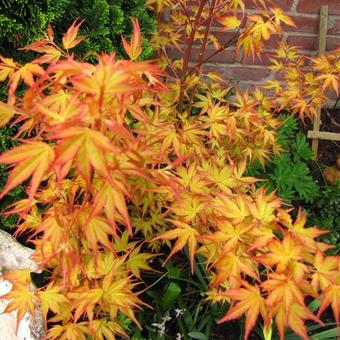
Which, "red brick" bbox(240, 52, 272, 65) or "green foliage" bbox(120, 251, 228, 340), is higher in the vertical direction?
"red brick" bbox(240, 52, 272, 65)

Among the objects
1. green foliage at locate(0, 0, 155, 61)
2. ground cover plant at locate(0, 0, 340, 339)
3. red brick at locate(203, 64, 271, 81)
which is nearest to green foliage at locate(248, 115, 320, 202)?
red brick at locate(203, 64, 271, 81)

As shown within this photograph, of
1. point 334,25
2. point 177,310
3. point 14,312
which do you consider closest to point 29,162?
point 14,312

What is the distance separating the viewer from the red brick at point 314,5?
234cm

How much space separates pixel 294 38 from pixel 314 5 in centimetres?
18

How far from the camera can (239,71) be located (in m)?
2.56

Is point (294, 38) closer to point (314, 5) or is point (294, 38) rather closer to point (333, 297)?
point (314, 5)

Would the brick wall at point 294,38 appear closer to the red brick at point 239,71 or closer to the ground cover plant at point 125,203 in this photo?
the red brick at point 239,71

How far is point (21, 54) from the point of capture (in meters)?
1.70

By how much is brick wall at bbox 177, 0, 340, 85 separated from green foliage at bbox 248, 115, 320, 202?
0.41 meters

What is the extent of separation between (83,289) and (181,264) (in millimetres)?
726

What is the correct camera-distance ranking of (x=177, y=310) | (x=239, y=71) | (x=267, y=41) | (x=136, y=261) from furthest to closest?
(x=239, y=71) < (x=267, y=41) < (x=177, y=310) < (x=136, y=261)

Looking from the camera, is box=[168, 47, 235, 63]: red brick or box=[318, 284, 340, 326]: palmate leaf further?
box=[168, 47, 235, 63]: red brick

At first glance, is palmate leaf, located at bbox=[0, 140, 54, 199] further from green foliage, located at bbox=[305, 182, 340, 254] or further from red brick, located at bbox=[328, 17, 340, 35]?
red brick, located at bbox=[328, 17, 340, 35]

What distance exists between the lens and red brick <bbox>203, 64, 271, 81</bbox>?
8.32ft
